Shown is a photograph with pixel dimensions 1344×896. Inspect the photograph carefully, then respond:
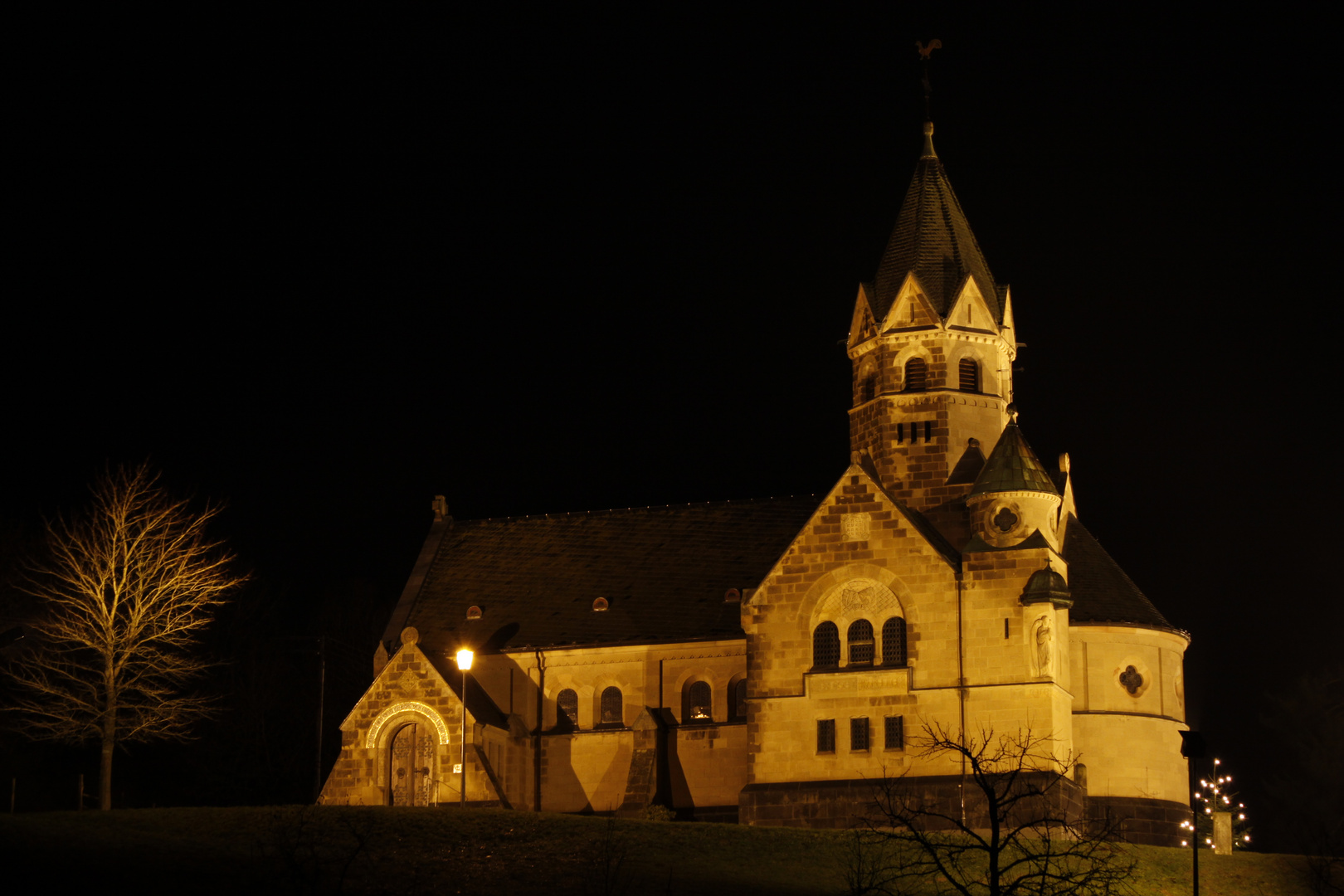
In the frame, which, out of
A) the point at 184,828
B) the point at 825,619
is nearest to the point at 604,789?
the point at 825,619

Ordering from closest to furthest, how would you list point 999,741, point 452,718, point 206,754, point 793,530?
1. point 999,741
2. point 452,718
3. point 793,530
4. point 206,754

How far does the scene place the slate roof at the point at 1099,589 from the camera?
59906 mm

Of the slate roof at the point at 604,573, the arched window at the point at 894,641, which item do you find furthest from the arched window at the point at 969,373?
the arched window at the point at 894,641

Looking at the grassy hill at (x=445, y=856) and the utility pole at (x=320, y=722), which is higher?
the utility pole at (x=320, y=722)

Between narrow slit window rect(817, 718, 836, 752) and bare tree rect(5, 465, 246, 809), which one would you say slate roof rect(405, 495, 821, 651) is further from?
bare tree rect(5, 465, 246, 809)

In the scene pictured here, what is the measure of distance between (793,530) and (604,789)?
36.6 ft

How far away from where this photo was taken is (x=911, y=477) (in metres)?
61.4

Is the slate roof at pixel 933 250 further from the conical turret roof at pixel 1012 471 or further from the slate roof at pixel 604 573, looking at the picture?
the slate roof at pixel 604 573

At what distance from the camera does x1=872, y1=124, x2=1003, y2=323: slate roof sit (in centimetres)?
6350

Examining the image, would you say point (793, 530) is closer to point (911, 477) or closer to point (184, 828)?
point (911, 477)

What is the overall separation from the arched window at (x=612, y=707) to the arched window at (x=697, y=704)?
217cm

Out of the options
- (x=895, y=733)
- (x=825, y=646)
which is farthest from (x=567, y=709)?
(x=895, y=733)

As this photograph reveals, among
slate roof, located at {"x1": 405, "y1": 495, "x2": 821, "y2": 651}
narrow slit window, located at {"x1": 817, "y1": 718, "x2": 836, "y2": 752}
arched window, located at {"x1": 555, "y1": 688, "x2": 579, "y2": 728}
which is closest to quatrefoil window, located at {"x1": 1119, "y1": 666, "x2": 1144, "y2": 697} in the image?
narrow slit window, located at {"x1": 817, "y1": 718, "x2": 836, "y2": 752}

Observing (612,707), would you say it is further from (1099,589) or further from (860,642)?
(1099,589)
